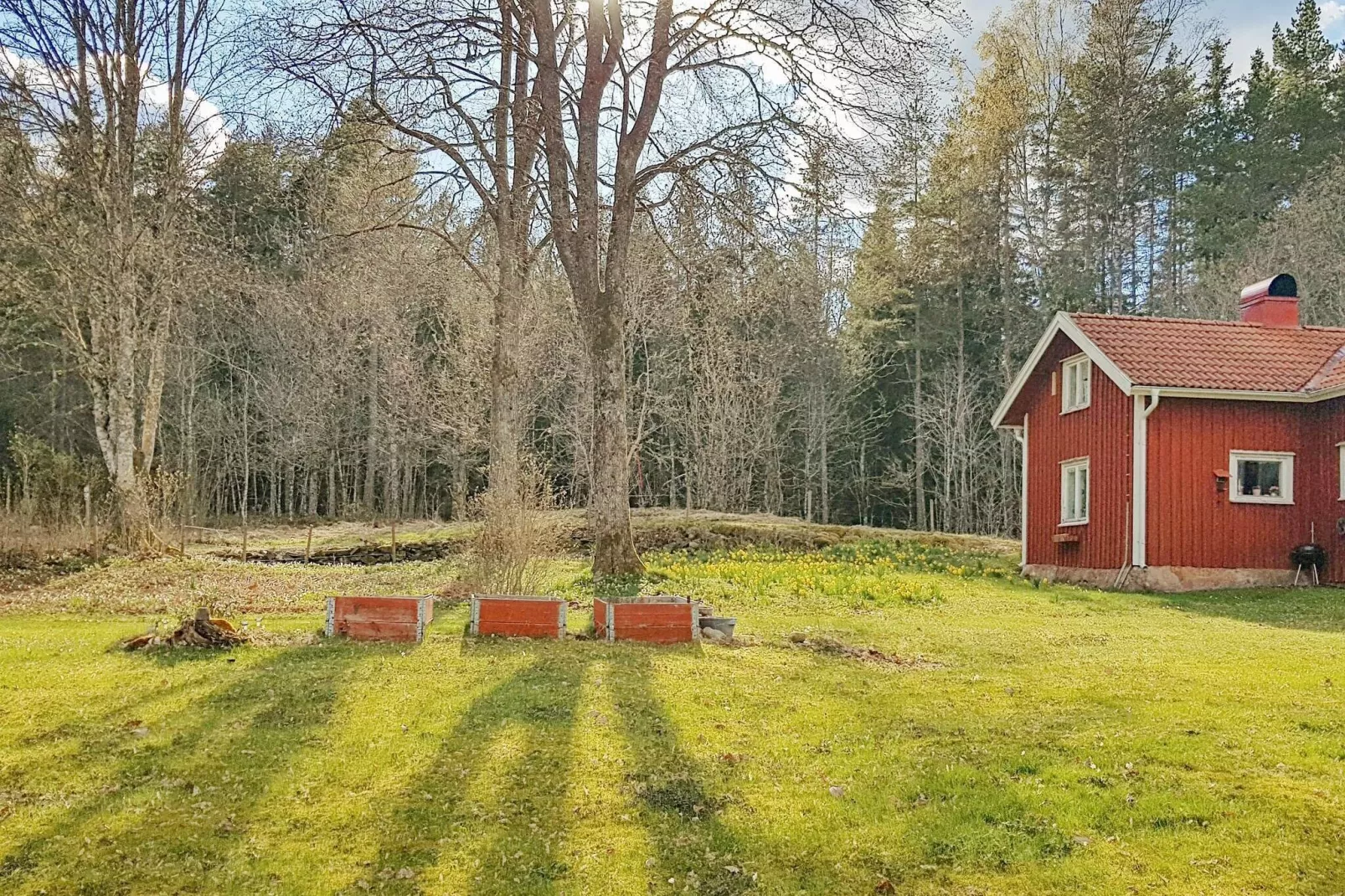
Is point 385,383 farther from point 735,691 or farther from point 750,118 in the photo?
point 735,691

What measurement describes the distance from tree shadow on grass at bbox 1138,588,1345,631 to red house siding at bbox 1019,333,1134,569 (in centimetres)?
153

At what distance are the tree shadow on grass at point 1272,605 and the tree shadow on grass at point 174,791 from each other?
11695mm

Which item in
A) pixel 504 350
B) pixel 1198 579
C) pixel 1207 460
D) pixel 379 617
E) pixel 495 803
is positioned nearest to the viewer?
pixel 495 803

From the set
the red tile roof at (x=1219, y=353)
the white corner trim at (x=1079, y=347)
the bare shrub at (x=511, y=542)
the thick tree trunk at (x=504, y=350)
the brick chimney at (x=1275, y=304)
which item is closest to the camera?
the bare shrub at (x=511, y=542)

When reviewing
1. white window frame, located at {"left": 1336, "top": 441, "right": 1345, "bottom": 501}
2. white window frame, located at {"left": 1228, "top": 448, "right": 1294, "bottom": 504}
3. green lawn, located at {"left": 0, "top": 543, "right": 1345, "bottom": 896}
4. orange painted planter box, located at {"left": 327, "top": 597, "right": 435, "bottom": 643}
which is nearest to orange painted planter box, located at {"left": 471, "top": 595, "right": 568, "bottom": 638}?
green lawn, located at {"left": 0, "top": 543, "right": 1345, "bottom": 896}

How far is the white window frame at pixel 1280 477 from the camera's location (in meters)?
17.0

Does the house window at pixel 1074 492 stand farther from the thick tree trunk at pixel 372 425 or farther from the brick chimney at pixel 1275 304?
the thick tree trunk at pixel 372 425

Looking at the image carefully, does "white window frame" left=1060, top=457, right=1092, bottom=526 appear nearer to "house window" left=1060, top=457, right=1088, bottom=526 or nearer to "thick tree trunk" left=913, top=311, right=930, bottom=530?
"house window" left=1060, top=457, right=1088, bottom=526

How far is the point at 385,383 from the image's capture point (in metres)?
34.3

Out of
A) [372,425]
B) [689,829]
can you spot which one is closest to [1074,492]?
[689,829]

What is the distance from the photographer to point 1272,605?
14812 millimetres

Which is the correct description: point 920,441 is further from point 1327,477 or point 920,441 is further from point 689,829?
point 689,829

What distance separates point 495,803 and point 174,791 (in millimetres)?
1773

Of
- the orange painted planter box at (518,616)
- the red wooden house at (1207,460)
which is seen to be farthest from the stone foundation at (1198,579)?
the orange painted planter box at (518,616)
